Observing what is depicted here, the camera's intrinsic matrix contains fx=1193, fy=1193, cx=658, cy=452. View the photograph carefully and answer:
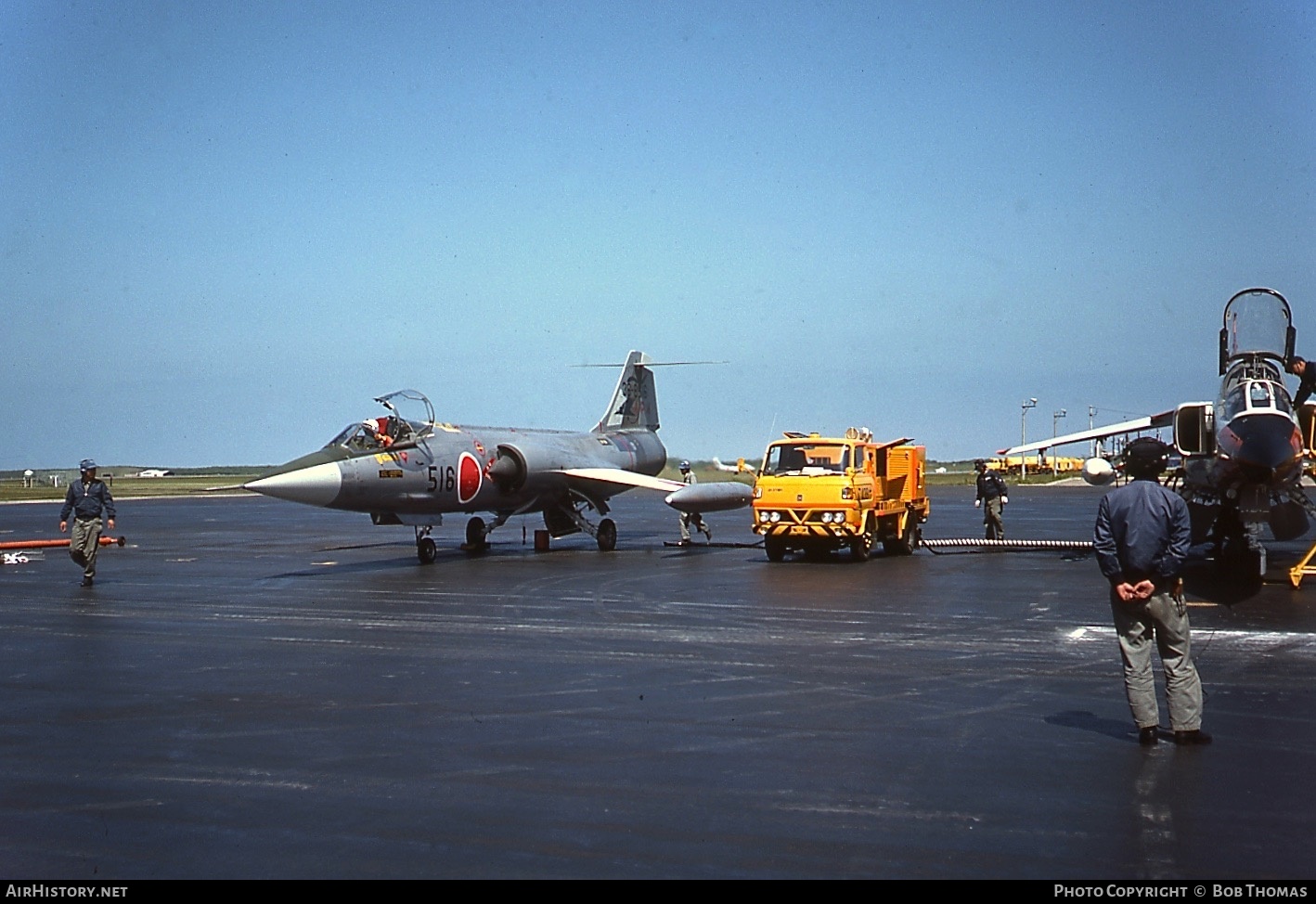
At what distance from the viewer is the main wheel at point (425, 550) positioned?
21250 millimetres

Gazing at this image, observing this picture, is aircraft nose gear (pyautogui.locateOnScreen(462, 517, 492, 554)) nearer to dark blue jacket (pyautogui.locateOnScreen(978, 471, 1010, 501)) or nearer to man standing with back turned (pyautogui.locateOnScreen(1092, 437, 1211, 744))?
dark blue jacket (pyautogui.locateOnScreen(978, 471, 1010, 501))

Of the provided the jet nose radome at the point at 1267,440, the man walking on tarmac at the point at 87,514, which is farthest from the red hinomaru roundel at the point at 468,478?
the jet nose radome at the point at 1267,440

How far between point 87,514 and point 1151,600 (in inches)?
602

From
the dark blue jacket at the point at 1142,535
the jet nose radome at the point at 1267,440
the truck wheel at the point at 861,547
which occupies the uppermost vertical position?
the jet nose radome at the point at 1267,440

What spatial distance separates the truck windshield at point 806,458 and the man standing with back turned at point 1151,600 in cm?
1309

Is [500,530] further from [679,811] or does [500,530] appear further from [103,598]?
[679,811]

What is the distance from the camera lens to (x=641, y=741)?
716 cm

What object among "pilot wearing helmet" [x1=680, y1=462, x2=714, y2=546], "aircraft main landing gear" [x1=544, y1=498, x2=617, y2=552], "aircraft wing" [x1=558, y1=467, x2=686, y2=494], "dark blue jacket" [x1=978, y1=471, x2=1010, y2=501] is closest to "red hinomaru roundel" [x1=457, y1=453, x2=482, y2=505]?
"aircraft wing" [x1=558, y1=467, x2=686, y2=494]

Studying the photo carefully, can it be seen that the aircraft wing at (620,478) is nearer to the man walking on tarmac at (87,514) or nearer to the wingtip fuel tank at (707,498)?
the wingtip fuel tank at (707,498)

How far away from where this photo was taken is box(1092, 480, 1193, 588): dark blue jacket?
274 inches

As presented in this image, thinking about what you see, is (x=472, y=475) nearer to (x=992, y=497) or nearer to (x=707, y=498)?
(x=707, y=498)

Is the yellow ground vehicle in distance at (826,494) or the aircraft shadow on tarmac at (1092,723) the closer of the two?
the aircraft shadow on tarmac at (1092,723)

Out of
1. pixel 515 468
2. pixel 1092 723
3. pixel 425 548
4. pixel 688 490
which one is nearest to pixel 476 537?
pixel 515 468
